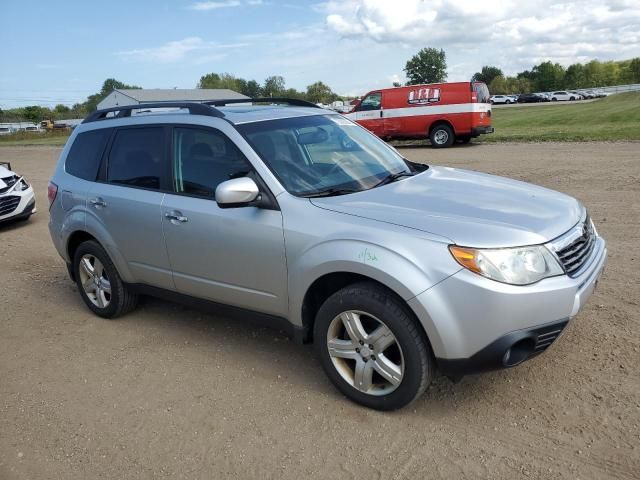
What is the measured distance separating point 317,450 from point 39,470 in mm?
1524

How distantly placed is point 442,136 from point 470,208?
1597cm

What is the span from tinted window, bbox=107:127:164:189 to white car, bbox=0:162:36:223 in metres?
5.50

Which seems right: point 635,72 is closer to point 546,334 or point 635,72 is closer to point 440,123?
point 440,123

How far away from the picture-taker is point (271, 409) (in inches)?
137

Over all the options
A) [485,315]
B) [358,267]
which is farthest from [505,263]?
[358,267]

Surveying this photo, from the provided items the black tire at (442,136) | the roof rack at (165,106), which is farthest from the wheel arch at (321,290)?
the black tire at (442,136)

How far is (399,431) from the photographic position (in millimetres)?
3160

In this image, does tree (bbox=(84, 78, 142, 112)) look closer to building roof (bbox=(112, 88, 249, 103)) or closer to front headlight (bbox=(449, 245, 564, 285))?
building roof (bbox=(112, 88, 249, 103))

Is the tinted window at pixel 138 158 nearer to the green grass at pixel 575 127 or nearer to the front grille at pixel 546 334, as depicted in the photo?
the front grille at pixel 546 334

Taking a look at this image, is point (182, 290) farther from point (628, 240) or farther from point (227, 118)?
point (628, 240)

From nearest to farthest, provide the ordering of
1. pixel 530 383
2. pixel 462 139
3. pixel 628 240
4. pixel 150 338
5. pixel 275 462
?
pixel 275 462, pixel 530 383, pixel 150 338, pixel 628 240, pixel 462 139

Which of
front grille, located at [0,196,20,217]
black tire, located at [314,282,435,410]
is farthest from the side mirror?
front grille, located at [0,196,20,217]

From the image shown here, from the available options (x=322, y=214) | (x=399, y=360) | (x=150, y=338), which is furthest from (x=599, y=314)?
(x=150, y=338)

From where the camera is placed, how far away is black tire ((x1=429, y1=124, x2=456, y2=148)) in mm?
18406
